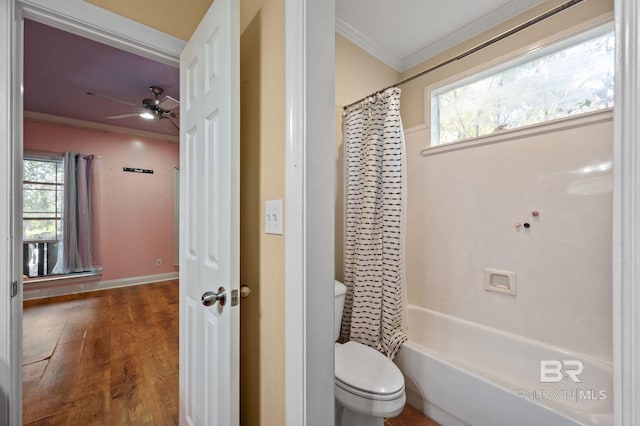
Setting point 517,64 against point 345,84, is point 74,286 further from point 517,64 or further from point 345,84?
point 517,64

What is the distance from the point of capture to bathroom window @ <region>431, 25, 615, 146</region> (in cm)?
160

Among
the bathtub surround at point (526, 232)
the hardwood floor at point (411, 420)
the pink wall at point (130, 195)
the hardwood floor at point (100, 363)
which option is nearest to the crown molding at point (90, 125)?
the pink wall at point (130, 195)

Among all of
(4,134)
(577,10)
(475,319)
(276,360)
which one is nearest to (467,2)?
(577,10)

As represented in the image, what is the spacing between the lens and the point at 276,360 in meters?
0.92

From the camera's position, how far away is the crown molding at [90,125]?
3588 millimetres

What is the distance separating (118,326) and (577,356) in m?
3.91

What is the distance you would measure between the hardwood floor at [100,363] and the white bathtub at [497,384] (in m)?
1.59

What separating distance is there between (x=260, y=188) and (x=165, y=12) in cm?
110

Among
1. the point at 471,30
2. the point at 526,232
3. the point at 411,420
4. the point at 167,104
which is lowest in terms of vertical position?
the point at 411,420

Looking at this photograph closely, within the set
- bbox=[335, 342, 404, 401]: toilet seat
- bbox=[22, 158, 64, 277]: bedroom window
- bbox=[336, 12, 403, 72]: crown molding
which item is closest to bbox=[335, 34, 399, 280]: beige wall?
bbox=[336, 12, 403, 72]: crown molding

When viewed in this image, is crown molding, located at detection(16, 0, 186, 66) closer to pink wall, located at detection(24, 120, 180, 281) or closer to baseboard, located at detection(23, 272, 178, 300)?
pink wall, located at detection(24, 120, 180, 281)

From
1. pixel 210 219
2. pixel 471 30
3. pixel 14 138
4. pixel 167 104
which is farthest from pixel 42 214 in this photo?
pixel 471 30

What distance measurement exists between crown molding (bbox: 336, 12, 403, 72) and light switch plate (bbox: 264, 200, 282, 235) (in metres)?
1.82

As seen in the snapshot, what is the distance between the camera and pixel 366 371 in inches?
53.5
